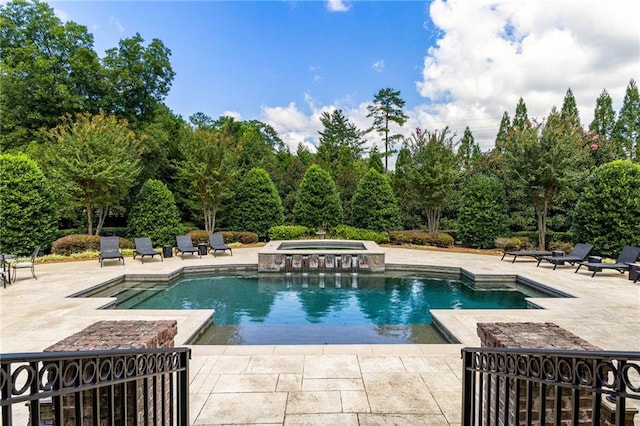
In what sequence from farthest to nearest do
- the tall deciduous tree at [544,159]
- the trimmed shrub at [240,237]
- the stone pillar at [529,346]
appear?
the trimmed shrub at [240,237] < the tall deciduous tree at [544,159] < the stone pillar at [529,346]

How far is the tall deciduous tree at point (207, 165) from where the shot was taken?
1761 cm

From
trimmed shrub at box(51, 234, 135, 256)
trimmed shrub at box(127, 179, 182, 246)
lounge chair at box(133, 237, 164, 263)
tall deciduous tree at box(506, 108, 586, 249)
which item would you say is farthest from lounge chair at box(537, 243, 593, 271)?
trimmed shrub at box(51, 234, 135, 256)

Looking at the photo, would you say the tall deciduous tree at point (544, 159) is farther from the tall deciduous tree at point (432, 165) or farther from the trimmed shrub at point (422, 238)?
the trimmed shrub at point (422, 238)

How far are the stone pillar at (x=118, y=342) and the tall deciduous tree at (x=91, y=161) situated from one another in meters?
13.4

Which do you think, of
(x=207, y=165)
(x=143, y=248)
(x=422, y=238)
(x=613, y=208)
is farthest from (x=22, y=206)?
(x=613, y=208)

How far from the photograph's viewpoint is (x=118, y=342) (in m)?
2.68

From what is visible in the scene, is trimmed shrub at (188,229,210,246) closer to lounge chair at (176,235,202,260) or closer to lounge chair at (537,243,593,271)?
lounge chair at (176,235,202,260)

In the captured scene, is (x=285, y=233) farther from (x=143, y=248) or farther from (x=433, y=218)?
(x=433, y=218)

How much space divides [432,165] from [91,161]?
14.6 metres

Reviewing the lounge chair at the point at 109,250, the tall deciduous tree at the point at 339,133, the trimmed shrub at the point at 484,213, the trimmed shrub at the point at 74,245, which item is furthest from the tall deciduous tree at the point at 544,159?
the tall deciduous tree at the point at 339,133

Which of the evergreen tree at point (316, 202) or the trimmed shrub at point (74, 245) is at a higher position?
the evergreen tree at point (316, 202)

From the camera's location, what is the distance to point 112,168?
14.7 metres

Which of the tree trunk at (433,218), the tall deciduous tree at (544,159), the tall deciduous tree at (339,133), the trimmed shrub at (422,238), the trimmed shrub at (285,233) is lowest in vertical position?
the trimmed shrub at (422,238)

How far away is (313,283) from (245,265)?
283 centimetres
